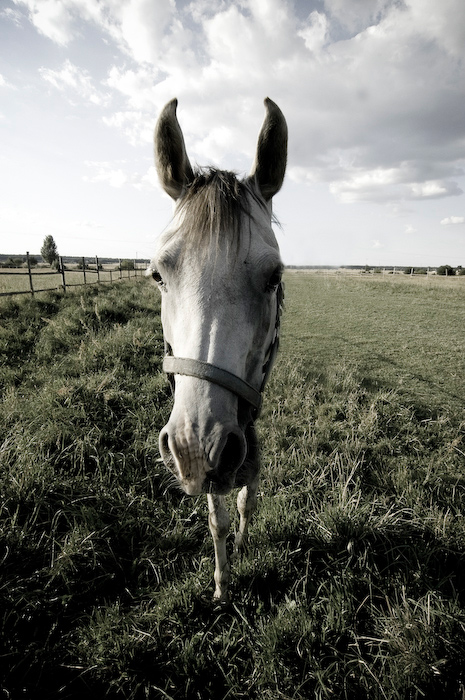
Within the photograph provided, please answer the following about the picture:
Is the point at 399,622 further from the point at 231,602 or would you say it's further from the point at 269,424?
the point at 269,424

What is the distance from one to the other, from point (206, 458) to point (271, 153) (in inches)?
82.5

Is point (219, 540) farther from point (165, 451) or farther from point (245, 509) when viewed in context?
point (165, 451)

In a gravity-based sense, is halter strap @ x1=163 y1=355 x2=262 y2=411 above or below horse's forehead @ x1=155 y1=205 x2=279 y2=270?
below

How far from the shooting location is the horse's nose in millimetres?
1361

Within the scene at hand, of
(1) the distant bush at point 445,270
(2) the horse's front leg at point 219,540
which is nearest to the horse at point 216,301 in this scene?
(2) the horse's front leg at point 219,540

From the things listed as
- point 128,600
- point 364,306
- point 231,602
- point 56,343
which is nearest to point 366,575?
point 231,602

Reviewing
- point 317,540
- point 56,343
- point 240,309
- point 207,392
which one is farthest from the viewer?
point 56,343

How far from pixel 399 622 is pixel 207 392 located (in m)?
1.95

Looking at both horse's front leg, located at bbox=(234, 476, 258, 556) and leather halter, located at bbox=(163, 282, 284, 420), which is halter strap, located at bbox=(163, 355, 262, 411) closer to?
leather halter, located at bbox=(163, 282, 284, 420)

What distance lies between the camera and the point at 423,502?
308cm

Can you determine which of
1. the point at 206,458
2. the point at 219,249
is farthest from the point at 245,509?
the point at 219,249

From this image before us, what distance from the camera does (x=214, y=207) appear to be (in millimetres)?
1806

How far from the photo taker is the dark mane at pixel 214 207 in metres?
1.74

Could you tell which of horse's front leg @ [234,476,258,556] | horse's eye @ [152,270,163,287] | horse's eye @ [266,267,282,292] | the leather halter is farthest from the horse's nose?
horse's front leg @ [234,476,258,556]
